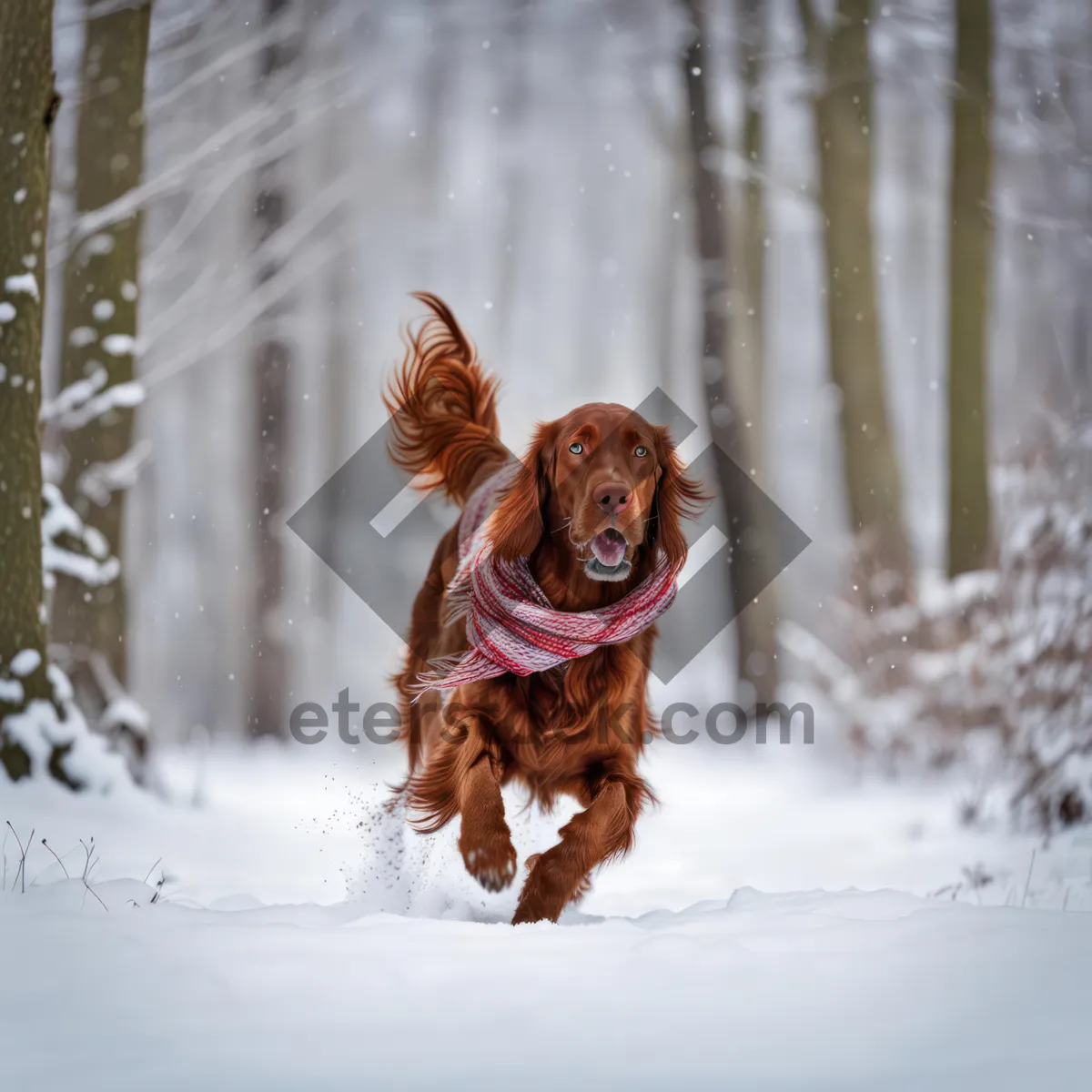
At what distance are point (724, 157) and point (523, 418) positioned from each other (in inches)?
144

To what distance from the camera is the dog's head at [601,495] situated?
285cm

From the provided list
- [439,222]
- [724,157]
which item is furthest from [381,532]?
[724,157]

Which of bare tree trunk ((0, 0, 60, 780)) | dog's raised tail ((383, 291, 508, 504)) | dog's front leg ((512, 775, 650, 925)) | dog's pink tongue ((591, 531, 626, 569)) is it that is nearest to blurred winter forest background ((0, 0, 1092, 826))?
Answer: bare tree trunk ((0, 0, 60, 780))

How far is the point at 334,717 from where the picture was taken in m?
10.9

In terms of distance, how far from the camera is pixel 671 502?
310cm

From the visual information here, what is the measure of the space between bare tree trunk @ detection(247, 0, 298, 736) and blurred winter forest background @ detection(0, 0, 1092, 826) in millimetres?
31

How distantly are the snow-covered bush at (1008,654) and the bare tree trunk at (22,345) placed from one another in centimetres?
375

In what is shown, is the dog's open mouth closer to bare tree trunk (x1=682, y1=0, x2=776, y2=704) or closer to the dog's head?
the dog's head

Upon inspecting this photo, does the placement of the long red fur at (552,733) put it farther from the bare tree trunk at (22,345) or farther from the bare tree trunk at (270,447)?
the bare tree trunk at (270,447)

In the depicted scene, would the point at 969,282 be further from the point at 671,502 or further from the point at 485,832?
the point at 485,832

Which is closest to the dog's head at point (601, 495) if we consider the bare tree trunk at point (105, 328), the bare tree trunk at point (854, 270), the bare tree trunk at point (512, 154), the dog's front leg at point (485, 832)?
the dog's front leg at point (485, 832)

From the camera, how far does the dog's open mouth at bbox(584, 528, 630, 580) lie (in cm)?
289

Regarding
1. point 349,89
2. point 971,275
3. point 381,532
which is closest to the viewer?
point 971,275

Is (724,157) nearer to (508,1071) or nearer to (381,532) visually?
(381,532)
